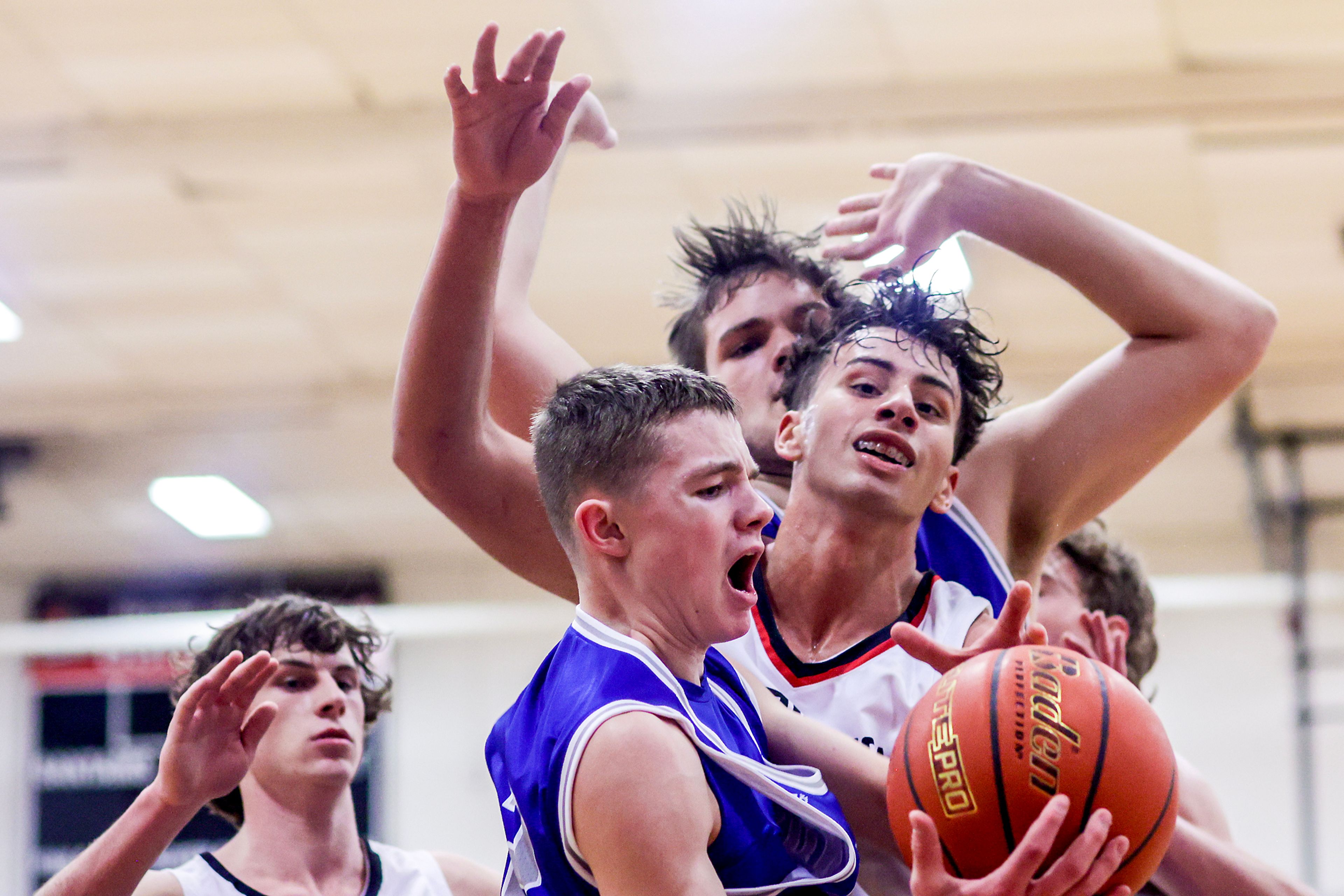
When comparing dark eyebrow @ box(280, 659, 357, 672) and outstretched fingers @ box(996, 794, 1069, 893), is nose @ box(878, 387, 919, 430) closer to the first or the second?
outstretched fingers @ box(996, 794, 1069, 893)

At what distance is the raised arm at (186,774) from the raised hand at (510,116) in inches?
33.2

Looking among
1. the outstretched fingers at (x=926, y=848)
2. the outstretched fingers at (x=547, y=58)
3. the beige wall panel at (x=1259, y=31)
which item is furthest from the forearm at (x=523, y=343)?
the beige wall panel at (x=1259, y=31)

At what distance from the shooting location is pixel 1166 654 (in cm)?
993

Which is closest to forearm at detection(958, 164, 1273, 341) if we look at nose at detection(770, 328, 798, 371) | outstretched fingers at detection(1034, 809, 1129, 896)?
nose at detection(770, 328, 798, 371)

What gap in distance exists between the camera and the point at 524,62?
2.14 m

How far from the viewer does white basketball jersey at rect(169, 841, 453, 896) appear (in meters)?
3.03

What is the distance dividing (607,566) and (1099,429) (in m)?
0.91

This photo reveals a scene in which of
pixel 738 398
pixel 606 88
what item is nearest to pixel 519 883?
pixel 738 398

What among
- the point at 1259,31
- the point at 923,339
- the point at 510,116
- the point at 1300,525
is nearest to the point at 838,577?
the point at 923,339

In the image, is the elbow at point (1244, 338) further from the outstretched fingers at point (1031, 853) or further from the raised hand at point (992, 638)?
the outstretched fingers at point (1031, 853)

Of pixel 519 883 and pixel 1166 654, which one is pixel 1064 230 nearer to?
pixel 519 883

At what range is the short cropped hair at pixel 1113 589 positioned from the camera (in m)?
3.42

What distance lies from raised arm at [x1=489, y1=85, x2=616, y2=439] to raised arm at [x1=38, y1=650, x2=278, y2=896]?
574 millimetres

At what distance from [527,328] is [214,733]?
818 mm
